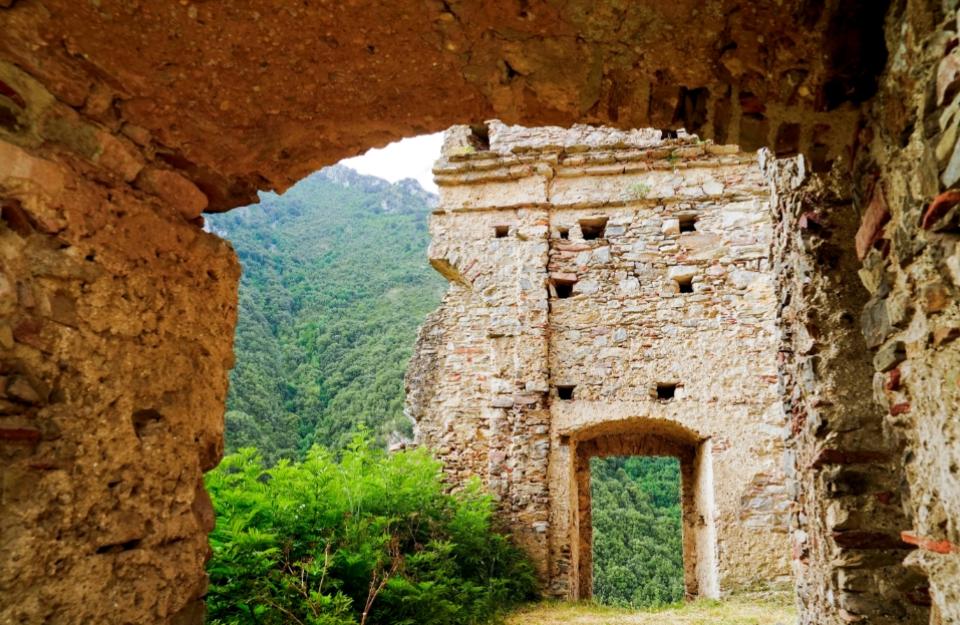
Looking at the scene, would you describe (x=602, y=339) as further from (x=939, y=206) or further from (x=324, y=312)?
(x=324, y=312)

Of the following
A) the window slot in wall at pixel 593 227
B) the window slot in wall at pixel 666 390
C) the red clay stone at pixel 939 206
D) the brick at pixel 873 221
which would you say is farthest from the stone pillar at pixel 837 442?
the window slot in wall at pixel 593 227

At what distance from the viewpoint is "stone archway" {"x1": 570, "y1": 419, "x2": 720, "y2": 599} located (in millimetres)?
7125

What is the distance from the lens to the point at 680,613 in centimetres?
A: 607

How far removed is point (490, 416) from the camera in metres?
7.29

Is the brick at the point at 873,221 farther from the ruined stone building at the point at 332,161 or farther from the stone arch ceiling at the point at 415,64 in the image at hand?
the stone arch ceiling at the point at 415,64

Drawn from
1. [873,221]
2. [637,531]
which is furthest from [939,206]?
[637,531]

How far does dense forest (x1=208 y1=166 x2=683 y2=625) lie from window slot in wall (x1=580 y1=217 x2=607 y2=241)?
11.1 ft

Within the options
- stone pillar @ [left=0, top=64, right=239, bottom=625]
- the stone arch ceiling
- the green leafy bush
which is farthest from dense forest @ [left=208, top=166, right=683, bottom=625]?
the stone arch ceiling

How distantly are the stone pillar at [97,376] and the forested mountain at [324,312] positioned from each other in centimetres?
1141

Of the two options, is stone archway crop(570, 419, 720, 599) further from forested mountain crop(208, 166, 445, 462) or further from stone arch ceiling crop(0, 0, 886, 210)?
forested mountain crop(208, 166, 445, 462)

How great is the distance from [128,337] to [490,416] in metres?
5.53

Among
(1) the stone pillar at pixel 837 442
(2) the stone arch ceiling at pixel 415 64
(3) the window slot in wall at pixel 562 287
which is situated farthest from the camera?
(3) the window slot in wall at pixel 562 287

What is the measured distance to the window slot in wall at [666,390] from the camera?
7.18 metres

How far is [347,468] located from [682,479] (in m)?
4.65
